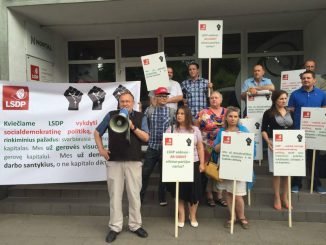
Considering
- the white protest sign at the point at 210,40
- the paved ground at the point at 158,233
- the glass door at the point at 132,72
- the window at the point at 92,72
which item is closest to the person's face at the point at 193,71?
the white protest sign at the point at 210,40

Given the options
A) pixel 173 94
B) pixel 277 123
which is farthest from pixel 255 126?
pixel 173 94

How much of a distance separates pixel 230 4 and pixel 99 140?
12.6ft

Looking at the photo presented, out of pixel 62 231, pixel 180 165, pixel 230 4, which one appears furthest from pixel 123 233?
pixel 230 4

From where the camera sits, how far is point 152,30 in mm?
8523

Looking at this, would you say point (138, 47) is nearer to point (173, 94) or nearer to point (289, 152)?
point (173, 94)

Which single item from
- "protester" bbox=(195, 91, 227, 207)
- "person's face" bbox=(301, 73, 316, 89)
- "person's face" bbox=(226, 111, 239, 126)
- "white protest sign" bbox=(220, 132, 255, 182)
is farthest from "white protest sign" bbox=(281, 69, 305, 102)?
"white protest sign" bbox=(220, 132, 255, 182)

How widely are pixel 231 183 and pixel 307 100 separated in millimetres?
1799

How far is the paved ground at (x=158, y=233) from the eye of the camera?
4.42m

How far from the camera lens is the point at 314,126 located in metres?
5.22

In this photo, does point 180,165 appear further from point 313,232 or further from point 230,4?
point 230,4

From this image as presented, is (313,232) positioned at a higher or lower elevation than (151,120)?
lower

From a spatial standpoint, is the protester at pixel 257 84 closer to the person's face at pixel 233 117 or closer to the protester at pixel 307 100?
the protester at pixel 307 100

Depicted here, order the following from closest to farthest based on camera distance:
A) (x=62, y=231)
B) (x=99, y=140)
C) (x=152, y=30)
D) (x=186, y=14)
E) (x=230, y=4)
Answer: (x=99, y=140), (x=62, y=231), (x=230, y=4), (x=186, y=14), (x=152, y=30)

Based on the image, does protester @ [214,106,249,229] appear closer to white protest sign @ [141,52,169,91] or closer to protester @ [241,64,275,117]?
protester @ [241,64,275,117]
